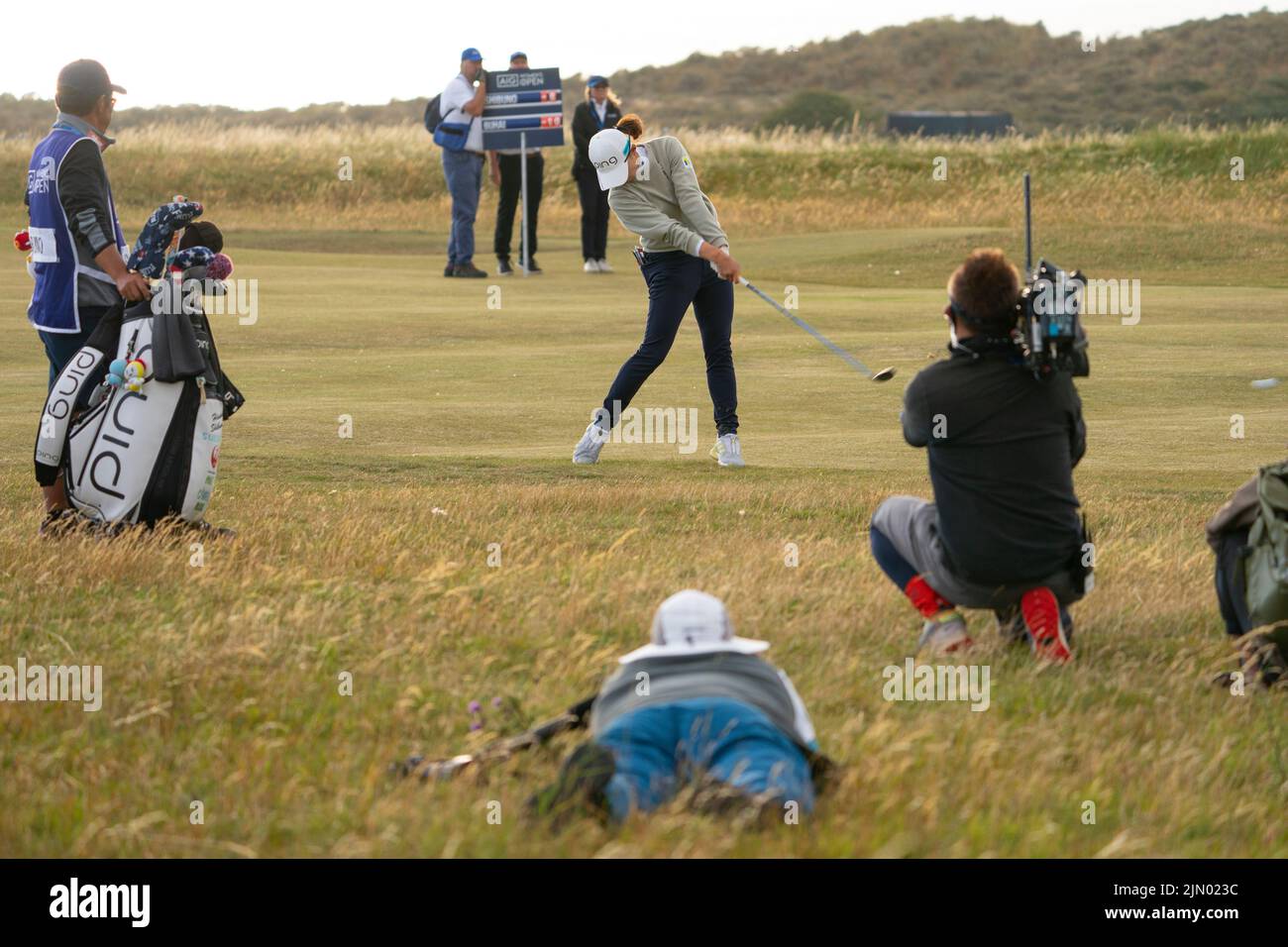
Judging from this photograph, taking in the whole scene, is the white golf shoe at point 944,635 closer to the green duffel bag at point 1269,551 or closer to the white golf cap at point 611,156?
the green duffel bag at point 1269,551

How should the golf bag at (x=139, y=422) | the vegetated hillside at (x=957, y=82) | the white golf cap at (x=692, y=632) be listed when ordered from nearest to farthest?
the white golf cap at (x=692, y=632) < the golf bag at (x=139, y=422) < the vegetated hillside at (x=957, y=82)

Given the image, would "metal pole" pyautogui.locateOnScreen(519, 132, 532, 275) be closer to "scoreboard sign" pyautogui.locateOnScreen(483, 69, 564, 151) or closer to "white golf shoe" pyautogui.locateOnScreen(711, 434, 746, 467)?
"scoreboard sign" pyautogui.locateOnScreen(483, 69, 564, 151)

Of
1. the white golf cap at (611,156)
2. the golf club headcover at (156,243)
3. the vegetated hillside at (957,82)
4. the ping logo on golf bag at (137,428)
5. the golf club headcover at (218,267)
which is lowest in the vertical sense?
the ping logo on golf bag at (137,428)

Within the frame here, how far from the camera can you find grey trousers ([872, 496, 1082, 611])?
603 centimetres

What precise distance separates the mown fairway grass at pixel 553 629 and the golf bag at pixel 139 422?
0.37 metres

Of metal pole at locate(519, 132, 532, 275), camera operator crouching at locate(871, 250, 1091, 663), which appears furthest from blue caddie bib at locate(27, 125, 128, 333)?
metal pole at locate(519, 132, 532, 275)

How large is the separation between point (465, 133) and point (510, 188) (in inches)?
60.4

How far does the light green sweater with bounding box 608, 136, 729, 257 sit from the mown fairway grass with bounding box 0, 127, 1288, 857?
4.47 feet

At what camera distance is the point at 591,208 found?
2431cm

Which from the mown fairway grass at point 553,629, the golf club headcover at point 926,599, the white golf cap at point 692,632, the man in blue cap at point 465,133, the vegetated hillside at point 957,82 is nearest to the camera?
the mown fairway grass at point 553,629

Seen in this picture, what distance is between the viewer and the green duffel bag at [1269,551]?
564 centimetres

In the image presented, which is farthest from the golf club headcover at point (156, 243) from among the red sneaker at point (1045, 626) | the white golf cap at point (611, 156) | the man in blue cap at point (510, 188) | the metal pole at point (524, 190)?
the man in blue cap at point (510, 188)
